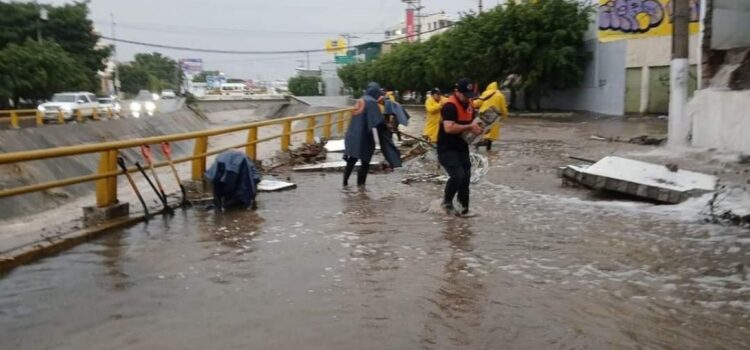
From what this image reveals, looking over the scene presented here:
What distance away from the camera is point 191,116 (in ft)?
153

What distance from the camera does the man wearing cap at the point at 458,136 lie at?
735 cm

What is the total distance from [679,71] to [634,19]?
663 inches

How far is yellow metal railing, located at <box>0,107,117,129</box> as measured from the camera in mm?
27433

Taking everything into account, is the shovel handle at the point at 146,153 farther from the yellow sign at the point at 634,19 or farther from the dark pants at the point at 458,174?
the yellow sign at the point at 634,19

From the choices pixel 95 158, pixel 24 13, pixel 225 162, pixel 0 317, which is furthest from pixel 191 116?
pixel 0 317

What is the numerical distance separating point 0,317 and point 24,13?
5368 centimetres

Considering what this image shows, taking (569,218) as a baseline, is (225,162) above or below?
above

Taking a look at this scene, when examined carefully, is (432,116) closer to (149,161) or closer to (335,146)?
(335,146)

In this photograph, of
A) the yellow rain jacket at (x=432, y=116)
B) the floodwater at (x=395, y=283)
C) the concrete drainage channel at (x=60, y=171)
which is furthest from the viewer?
the yellow rain jacket at (x=432, y=116)

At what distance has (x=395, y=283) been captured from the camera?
5.04 meters

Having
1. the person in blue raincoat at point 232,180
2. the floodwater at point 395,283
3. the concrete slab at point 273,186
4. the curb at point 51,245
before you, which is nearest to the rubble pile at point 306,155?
the concrete slab at point 273,186

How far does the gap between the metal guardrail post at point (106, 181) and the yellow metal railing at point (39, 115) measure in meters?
21.4

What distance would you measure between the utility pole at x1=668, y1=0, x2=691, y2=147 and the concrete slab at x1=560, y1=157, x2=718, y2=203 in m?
6.41

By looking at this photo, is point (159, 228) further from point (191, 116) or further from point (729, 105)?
point (191, 116)
